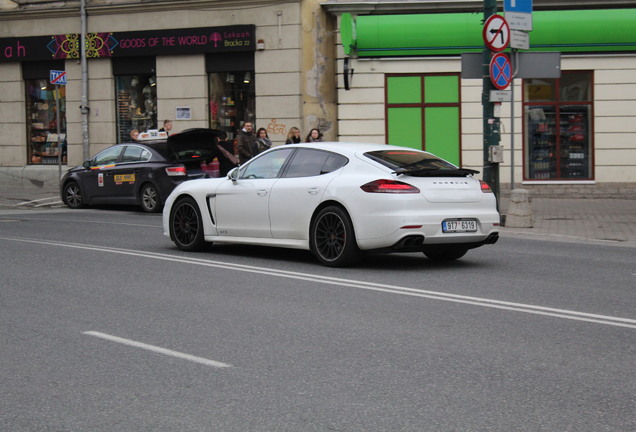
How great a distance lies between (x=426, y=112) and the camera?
2531 cm

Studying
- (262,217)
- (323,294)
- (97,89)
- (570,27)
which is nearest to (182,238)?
(262,217)

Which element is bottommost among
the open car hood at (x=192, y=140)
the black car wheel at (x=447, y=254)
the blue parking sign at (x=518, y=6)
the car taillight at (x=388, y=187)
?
the black car wheel at (x=447, y=254)

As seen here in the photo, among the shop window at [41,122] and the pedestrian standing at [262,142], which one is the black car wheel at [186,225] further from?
the shop window at [41,122]

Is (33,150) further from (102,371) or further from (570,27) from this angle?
(102,371)

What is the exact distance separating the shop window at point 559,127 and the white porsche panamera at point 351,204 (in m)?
13.8

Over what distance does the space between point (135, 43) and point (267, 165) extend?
1677cm

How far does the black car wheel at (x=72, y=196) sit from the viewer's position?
2278cm

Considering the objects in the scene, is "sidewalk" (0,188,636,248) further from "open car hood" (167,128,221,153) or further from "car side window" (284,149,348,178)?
"car side window" (284,149,348,178)

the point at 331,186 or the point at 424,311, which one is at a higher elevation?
the point at 331,186

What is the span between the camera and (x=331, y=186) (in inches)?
435

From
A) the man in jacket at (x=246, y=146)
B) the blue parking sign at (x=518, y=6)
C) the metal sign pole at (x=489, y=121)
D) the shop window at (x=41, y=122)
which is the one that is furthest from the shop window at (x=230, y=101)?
the blue parking sign at (x=518, y=6)

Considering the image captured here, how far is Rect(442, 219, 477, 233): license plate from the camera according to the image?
10.8 m

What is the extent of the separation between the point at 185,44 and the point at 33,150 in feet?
20.4

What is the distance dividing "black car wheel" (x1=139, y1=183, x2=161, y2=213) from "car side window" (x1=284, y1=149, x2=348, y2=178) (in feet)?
30.6
